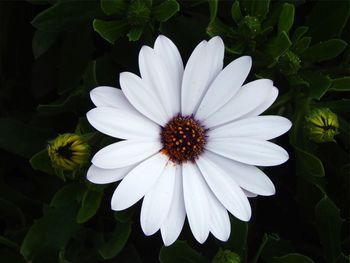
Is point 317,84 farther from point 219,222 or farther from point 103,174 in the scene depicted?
point 103,174

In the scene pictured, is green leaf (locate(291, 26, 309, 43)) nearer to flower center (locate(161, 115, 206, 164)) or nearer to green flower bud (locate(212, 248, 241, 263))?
flower center (locate(161, 115, 206, 164))

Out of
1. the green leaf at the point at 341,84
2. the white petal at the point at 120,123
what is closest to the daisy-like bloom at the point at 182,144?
the white petal at the point at 120,123

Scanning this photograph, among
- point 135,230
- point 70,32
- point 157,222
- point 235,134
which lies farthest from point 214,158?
point 70,32

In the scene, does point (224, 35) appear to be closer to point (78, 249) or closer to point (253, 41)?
point (253, 41)

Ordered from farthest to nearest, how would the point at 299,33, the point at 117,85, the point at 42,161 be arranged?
the point at 117,85
the point at 299,33
the point at 42,161

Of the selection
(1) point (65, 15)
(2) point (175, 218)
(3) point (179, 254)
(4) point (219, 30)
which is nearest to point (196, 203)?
(2) point (175, 218)

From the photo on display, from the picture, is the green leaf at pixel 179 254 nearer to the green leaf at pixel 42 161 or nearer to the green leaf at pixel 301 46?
the green leaf at pixel 42 161

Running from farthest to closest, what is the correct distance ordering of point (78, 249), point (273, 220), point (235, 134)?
point (273, 220) < point (78, 249) < point (235, 134)
